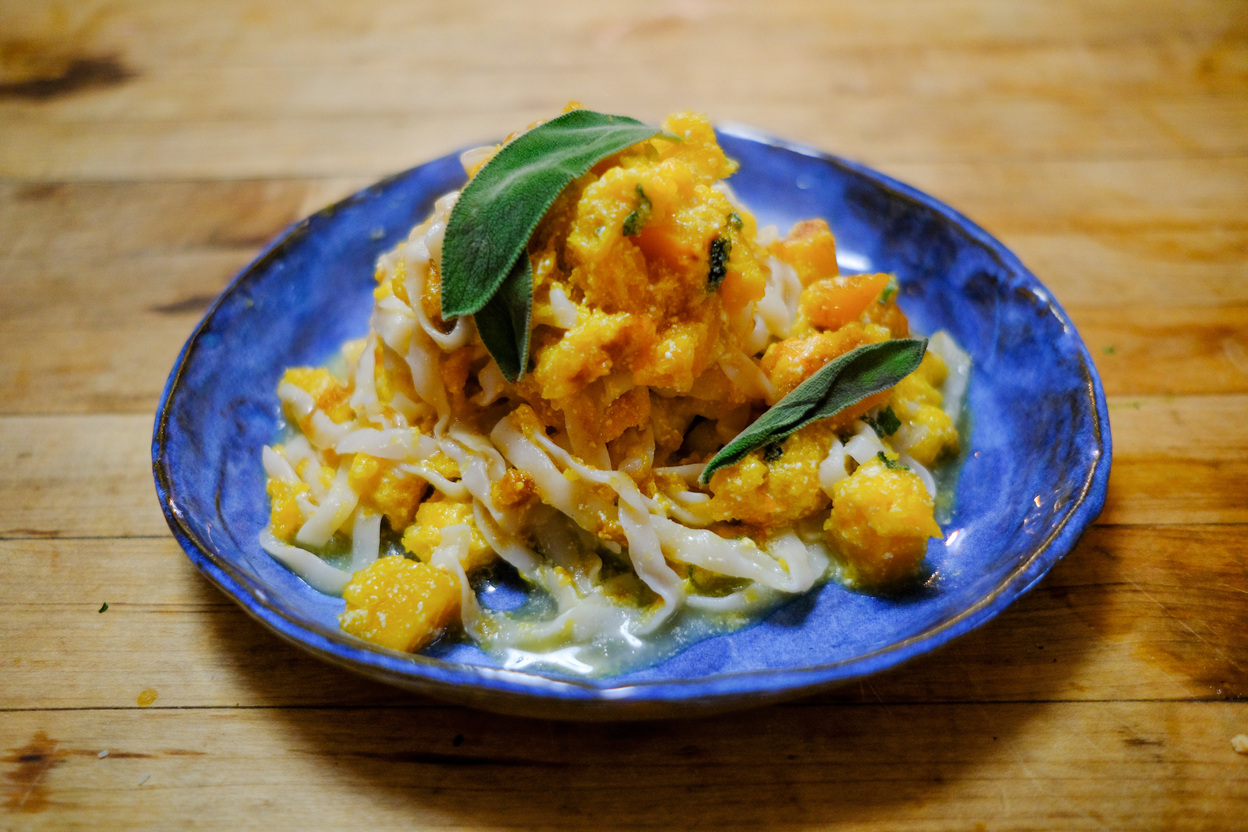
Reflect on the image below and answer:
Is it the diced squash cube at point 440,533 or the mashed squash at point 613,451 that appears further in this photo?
the diced squash cube at point 440,533

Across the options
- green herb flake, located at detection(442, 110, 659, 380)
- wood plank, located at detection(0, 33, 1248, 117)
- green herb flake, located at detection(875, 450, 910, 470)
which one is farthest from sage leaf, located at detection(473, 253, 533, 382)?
wood plank, located at detection(0, 33, 1248, 117)

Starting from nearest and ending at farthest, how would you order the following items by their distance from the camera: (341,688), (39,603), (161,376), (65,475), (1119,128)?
(341,688) → (39,603) → (65,475) → (161,376) → (1119,128)

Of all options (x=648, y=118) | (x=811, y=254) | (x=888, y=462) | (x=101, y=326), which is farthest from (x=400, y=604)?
(x=648, y=118)

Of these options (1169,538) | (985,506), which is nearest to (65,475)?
(985,506)

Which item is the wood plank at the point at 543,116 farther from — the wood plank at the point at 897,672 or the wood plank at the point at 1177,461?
the wood plank at the point at 897,672

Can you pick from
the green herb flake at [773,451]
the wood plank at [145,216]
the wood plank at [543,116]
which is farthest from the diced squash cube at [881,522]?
the wood plank at [145,216]

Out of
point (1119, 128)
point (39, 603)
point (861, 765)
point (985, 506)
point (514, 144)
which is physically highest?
point (514, 144)

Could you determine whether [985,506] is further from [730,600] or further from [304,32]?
[304,32]
